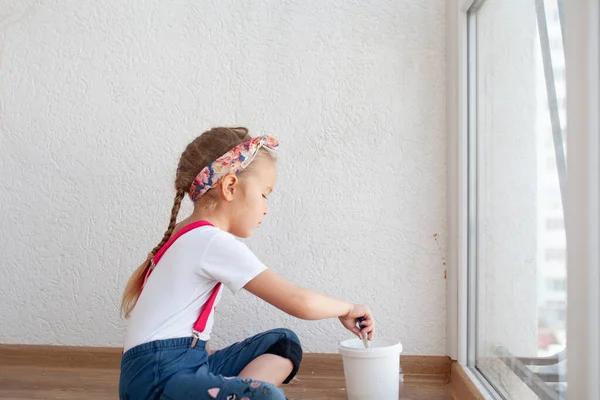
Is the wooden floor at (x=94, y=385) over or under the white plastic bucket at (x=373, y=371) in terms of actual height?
under

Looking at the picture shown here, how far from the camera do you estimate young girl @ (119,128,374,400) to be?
120cm

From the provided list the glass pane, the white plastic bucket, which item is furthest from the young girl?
the glass pane

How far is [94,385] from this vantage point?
1762 millimetres

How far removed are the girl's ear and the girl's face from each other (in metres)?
0.01

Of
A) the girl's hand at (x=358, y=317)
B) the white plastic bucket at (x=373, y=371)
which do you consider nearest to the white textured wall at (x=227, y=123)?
the white plastic bucket at (x=373, y=371)

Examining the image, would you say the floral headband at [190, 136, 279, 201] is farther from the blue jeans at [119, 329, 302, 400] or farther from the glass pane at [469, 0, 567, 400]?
the glass pane at [469, 0, 567, 400]

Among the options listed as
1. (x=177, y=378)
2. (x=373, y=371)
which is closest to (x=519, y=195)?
(x=373, y=371)

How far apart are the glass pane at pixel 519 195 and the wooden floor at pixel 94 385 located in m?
0.18

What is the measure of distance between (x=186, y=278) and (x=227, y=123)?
2.47 feet

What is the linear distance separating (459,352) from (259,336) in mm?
587

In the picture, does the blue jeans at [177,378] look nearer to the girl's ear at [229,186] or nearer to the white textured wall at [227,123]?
the girl's ear at [229,186]

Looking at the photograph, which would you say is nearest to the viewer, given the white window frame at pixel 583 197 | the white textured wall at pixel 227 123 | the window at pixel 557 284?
the white window frame at pixel 583 197

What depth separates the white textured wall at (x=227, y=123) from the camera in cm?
184

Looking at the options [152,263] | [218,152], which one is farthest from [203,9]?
[152,263]
